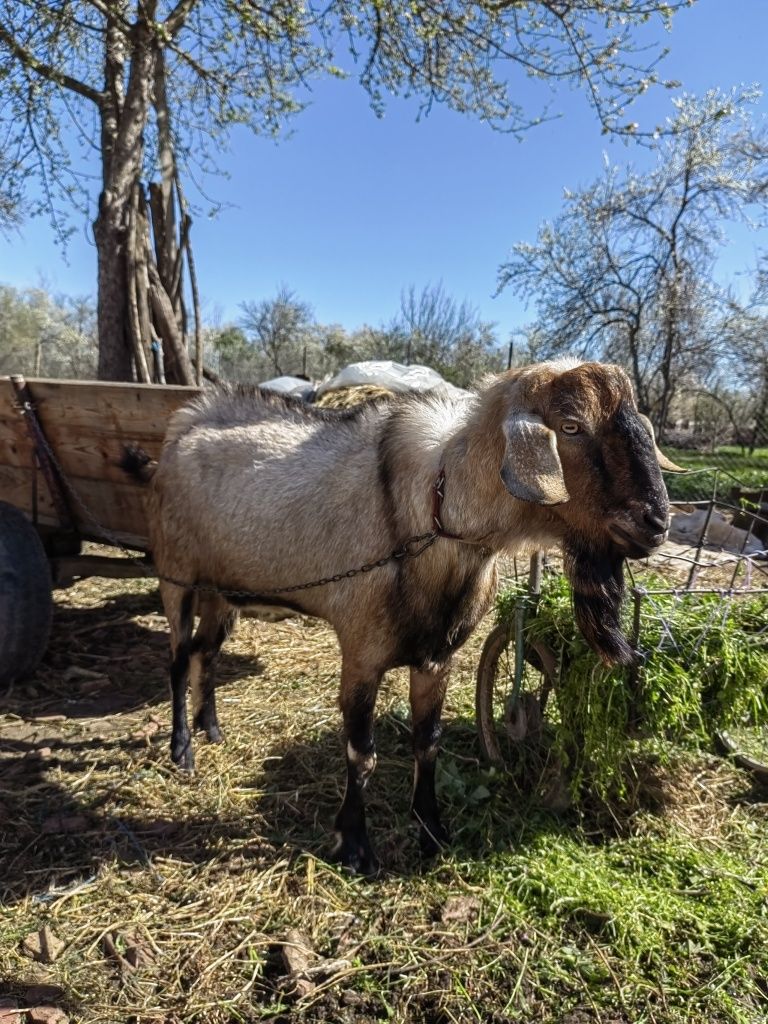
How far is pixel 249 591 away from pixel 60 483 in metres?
2.28

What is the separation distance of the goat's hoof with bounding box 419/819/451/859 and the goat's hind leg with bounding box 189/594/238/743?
1.49 m

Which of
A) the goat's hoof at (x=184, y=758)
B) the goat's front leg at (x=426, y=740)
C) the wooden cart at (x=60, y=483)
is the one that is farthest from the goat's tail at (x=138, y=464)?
the goat's front leg at (x=426, y=740)

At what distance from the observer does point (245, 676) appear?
4750 mm

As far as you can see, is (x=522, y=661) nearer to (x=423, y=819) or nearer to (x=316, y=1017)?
(x=423, y=819)

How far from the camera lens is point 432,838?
2916 millimetres

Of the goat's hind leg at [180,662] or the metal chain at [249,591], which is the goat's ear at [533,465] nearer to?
the metal chain at [249,591]

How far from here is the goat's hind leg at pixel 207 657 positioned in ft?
12.4

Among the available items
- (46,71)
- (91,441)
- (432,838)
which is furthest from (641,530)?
(46,71)

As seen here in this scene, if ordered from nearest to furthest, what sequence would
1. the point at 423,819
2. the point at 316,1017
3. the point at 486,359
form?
the point at 316,1017, the point at 423,819, the point at 486,359

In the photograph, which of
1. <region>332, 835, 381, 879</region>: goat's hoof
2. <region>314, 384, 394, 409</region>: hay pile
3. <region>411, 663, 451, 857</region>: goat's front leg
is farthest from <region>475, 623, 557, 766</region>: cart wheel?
<region>314, 384, 394, 409</region>: hay pile

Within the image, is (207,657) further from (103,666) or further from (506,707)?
(506,707)

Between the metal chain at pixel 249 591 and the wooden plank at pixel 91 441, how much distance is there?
2.0 inches

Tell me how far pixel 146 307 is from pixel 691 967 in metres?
6.31

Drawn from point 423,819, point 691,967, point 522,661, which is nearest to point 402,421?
point 522,661
